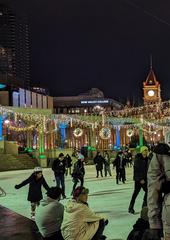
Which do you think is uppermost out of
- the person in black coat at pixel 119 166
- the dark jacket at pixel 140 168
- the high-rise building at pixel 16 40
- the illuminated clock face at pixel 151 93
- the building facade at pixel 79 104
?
→ the high-rise building at pixel 16 40

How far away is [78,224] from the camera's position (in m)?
5.30

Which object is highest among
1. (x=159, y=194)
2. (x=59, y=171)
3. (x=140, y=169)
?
(x=159, y=194)

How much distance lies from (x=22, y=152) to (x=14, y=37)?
128m

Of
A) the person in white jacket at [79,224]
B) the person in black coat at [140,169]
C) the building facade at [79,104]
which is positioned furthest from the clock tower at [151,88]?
the person in white jacket at [79,224]

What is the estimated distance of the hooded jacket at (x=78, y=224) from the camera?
529cm

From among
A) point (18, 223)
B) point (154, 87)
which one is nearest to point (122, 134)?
point (18, 223)

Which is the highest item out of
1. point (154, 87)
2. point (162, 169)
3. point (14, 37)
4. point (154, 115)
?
point (14, 37)

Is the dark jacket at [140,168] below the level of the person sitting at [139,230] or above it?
above

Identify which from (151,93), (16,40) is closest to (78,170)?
(151,93)

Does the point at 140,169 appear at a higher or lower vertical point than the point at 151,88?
lower

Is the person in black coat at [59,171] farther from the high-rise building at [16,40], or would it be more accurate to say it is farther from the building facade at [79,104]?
the high-rise building at [16,40]

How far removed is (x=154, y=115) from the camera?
182 ft

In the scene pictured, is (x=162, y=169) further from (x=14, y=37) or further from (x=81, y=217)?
(x=14, y=37)

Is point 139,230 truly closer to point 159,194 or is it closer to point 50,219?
point 159,194
